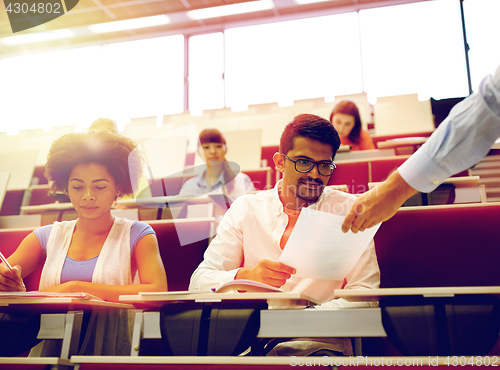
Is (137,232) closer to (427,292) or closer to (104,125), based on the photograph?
(427,292)

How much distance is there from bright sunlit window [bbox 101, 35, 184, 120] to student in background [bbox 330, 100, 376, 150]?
7.44 ft

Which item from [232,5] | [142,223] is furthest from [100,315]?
[232,5]

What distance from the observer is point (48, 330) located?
75cm

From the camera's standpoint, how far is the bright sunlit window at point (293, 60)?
4.43 m

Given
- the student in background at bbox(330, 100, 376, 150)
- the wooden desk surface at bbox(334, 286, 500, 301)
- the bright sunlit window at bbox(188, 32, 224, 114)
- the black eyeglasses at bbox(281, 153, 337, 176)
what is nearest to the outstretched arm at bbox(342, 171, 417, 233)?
the wooden desk surface at bbox(334, 286, 500, 301)

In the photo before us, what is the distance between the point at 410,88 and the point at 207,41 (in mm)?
2545

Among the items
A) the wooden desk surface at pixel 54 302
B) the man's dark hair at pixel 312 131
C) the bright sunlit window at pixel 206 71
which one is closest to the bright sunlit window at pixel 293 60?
the bright sunlit window at pixel 206 71

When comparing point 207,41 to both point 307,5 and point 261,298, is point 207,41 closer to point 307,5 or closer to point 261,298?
point 307,5

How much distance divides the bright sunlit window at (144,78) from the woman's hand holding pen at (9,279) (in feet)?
11.0

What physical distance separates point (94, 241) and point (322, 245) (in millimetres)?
726

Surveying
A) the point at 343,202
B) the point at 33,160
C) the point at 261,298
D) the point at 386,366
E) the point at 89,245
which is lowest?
the point at 386,366

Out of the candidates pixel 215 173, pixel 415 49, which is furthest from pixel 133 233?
pixel 415 49

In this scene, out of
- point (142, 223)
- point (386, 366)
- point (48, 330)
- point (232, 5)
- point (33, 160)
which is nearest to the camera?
point (386, 366)

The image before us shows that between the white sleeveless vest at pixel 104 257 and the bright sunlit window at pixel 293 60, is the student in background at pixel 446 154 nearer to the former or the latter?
the white sleeveless vest at pixel 104 257
